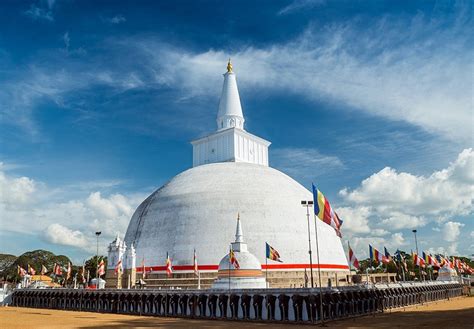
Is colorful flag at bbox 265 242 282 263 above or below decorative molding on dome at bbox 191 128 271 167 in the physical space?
below

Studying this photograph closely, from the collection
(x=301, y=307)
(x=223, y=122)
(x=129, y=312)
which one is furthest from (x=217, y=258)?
(x=223, y=122)

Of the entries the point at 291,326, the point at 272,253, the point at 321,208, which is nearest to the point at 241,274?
the point at 272,253

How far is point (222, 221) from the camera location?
48.3 metres

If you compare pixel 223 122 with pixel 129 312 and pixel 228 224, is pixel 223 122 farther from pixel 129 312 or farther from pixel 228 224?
pixel 129 312

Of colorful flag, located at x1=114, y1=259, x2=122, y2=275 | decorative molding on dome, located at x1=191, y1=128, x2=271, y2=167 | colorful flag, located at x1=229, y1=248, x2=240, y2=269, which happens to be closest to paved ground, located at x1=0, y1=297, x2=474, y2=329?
colorful flag, located at x1=229, y1=248, x2=240, y2=269

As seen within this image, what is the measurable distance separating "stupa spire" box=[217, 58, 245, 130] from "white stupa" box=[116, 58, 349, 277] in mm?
7431

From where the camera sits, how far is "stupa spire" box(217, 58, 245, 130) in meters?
64.3

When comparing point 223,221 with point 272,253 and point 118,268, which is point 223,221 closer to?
point 272,253

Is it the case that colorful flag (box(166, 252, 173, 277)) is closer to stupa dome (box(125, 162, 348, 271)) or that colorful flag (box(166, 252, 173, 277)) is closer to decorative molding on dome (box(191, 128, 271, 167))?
stupa dome (box(125, 162, 348, 271))

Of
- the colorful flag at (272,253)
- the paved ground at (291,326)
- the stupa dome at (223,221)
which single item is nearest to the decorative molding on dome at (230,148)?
the stupa dome at (223,221)

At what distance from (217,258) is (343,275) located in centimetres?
1552

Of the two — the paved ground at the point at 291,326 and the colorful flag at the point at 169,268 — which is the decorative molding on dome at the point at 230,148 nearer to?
the colorful flag at the point at 169,268

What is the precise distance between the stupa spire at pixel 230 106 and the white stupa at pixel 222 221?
7.43m

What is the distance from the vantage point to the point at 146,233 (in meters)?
52.2
